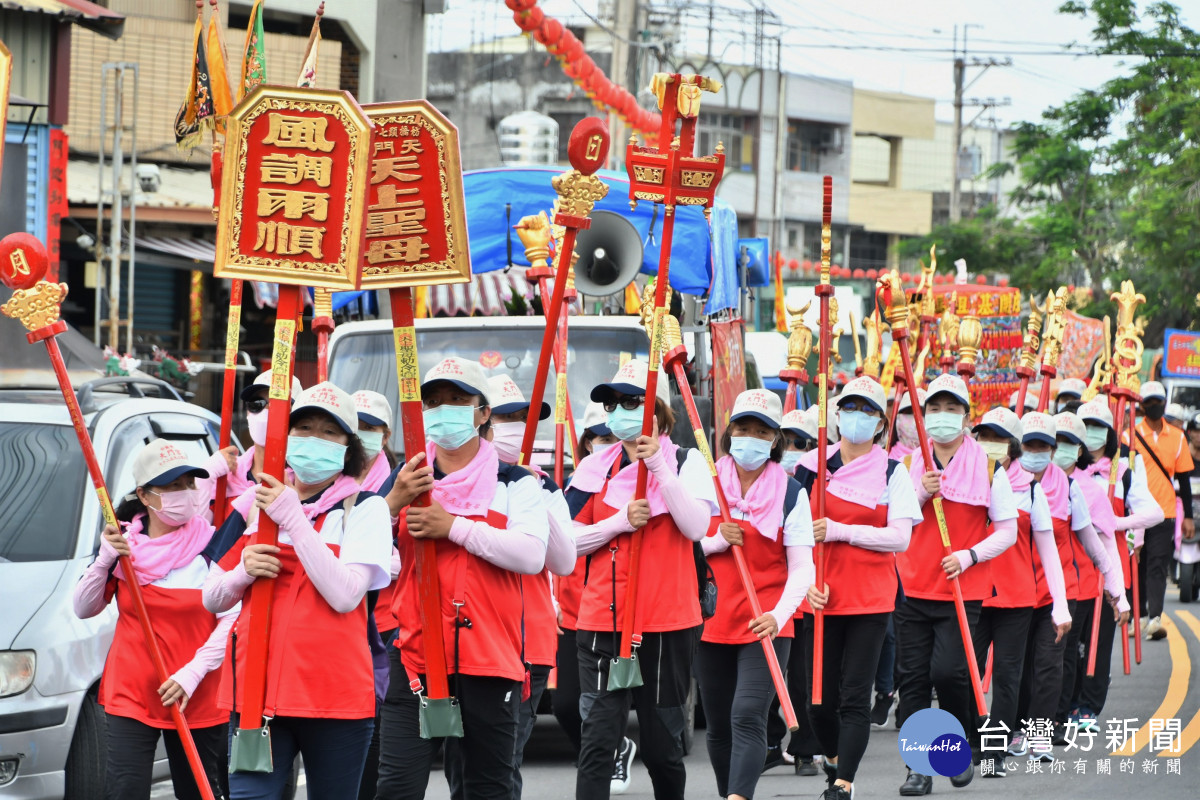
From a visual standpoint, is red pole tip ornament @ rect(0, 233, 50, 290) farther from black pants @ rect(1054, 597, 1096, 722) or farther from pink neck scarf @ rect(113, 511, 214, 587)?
black pants @ rect(1054, 597, 1096, 722)

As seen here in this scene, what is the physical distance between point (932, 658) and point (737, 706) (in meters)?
2.12

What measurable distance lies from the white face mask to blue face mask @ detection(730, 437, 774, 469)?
981 millimetres

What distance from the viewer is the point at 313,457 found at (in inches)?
196

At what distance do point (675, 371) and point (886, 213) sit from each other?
4351 cm

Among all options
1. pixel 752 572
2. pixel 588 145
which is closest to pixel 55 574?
pixel 588 145

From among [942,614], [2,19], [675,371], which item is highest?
[2,19]

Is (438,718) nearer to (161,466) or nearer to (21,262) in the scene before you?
(161,466)

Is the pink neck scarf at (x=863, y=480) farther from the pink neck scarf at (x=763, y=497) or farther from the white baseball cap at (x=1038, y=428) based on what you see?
the white baseball cap at (x=1038, y=428)

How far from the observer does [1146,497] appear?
11422 millimetres

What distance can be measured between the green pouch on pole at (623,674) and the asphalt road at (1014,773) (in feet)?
6.21

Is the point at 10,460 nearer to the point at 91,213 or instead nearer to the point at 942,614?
the point at 942,614

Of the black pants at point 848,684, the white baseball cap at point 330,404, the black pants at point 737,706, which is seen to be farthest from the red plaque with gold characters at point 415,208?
the black pants at point 848,684

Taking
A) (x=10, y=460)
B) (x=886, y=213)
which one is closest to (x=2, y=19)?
(x=10, y=460)

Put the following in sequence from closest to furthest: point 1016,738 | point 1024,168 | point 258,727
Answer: point 258,727
point 1016,738
point 1024,168
